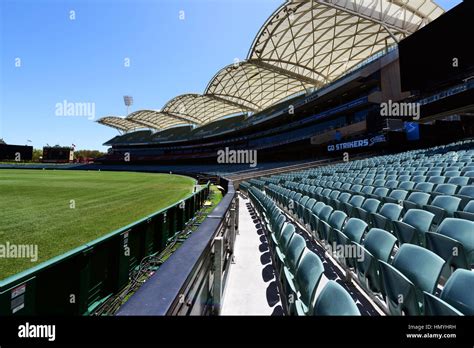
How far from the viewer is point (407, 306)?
8.05 feet

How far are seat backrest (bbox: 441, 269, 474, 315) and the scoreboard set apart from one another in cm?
9393

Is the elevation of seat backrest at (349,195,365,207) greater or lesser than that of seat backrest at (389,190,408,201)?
lesser

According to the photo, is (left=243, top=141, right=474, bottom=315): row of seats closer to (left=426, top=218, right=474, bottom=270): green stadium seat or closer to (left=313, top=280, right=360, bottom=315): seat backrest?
(left=426, top=218, right=474, bottom=270): green stadium seat

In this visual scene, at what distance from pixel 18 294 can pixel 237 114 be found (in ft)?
248

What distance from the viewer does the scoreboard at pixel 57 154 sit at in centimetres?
7738

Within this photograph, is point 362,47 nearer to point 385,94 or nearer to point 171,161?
point 385,94

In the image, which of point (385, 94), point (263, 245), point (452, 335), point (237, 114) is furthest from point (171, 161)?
point (452, 335)

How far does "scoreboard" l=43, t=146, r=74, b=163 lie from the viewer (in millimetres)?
77375

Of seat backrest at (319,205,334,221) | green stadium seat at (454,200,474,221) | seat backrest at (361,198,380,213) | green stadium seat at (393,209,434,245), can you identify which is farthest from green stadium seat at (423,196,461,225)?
seat backrest at (319,205,334,221)

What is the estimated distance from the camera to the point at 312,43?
1481 inches

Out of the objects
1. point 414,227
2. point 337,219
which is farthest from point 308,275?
point 337,219

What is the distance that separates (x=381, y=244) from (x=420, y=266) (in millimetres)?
836

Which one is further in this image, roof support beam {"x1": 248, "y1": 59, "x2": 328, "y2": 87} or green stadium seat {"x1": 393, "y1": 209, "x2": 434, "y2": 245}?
roof support beam {"x1": 248, "y1": 59, "x2": 328, "y2": 87}

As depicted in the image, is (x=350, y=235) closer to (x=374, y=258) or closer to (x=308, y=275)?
(x=374, y=258)
